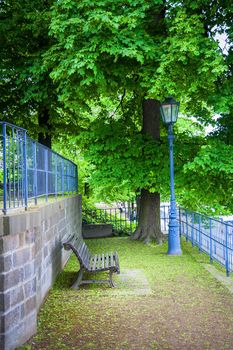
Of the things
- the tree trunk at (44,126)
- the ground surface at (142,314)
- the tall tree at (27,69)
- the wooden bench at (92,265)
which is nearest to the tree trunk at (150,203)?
the tall tree at (27,69)

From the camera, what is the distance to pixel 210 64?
966 centimetres

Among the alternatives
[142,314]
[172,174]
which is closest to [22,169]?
[142,314]

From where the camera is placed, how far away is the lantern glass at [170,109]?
1148 centimetres

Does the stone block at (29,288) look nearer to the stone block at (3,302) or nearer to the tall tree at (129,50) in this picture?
the stone block at (3,302)

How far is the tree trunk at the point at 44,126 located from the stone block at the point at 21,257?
11.2 m

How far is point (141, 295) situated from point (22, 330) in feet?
9.01

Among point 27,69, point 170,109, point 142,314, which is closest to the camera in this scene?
point 142,314

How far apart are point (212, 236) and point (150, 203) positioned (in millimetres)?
3854

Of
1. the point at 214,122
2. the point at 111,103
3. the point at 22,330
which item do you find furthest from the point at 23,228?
the point at 111,103

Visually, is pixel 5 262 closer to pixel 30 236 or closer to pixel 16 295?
pixel 16 295

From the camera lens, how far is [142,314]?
6.05m

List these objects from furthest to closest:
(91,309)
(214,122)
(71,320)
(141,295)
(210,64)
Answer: (214,122) < (210,64) < (141,295) < (91,309) < (71,320)

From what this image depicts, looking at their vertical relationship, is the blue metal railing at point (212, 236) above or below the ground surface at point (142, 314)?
above

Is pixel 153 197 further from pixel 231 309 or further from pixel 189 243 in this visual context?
pixel 231 309
